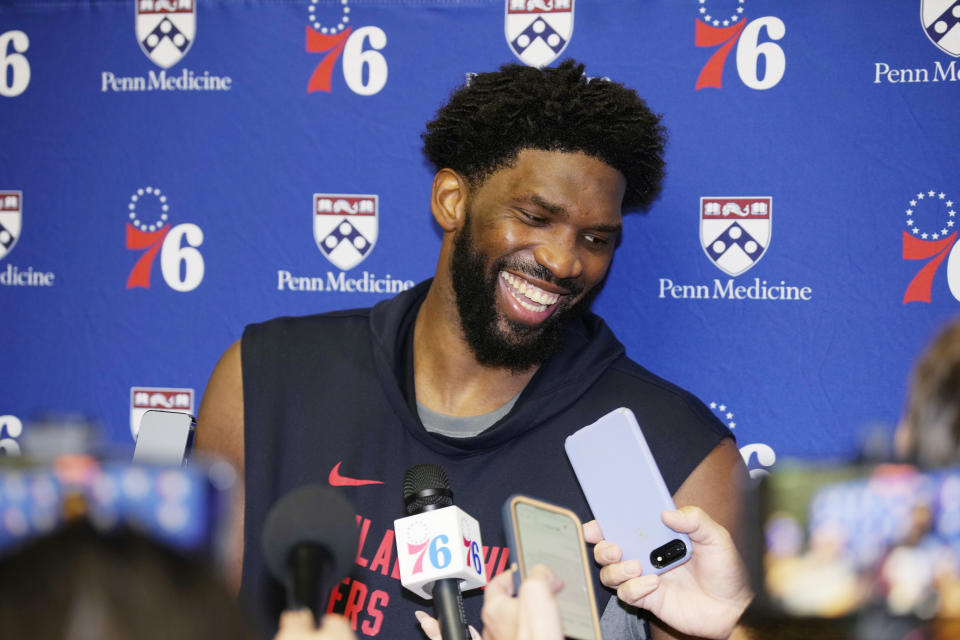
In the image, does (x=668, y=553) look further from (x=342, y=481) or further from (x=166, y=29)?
(x=166, y=29)

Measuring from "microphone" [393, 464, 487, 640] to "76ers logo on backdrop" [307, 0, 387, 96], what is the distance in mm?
1100

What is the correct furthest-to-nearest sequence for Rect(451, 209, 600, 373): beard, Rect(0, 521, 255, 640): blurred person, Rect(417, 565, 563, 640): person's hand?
1. Rect(451, 209, 600, 373): beard
2. Rect(417, 565, 563, 640): person's hand
3. Rect(0, 521, 255, 640): blurred person

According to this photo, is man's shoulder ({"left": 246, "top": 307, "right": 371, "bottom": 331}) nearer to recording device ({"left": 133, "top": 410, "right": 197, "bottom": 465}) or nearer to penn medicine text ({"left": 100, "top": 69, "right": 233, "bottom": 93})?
Result: recording device ({"left": 133, "top": 410, "right": 197, "bottom": 465})

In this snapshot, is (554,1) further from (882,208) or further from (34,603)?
(34,603)

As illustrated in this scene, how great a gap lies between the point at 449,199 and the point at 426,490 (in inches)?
31.6

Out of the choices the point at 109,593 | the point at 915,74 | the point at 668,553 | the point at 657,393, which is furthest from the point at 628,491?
the point at 915,74

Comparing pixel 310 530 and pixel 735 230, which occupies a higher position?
pixel 735 230

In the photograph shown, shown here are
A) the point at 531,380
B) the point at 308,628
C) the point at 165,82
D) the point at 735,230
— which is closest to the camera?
the point at 308,628

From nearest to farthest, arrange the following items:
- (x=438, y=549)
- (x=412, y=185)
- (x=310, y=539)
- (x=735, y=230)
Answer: (x=310, y=539) → (x=438, y=549) → (x=735, y=230) → (x=412, y=185)

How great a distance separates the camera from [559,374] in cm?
172

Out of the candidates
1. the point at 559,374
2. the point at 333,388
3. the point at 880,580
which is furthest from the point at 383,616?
the point at 880,580

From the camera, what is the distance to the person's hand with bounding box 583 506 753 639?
130 centimetres

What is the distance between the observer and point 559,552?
117 centimetres

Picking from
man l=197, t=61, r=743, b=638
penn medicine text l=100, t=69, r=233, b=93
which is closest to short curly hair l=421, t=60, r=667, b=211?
man l=197, t=61, r=743, b=638
